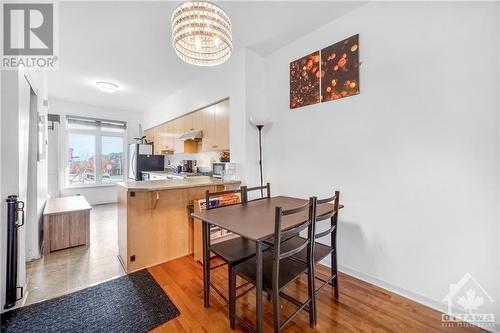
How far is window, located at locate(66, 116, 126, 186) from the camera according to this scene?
18.0 ft

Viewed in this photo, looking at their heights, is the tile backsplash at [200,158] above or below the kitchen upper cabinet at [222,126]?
below

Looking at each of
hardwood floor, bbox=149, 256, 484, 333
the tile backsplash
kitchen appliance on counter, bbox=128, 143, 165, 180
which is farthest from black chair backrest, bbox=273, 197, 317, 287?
kitchen appliance on counter, bbox=128, 143, 165, 180

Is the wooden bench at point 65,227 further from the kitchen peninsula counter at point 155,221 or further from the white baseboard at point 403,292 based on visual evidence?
the white baseboard at point 403,292

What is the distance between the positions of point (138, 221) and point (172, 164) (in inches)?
149

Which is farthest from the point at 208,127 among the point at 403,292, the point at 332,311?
the point at 403,292

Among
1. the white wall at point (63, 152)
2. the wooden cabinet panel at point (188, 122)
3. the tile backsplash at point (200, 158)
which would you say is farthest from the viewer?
the white wall at point (63, 152)

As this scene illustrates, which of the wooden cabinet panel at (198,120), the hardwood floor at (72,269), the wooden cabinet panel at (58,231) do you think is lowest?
the hardwood floor at (72,269)

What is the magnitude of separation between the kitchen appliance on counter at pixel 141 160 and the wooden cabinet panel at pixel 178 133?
1324 millimetres

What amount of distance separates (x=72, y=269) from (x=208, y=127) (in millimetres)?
2583

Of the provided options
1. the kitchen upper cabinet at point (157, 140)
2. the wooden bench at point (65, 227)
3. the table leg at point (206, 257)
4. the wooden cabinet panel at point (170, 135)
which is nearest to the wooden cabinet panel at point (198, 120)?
the wooden cabinet panel at point (170, 135)

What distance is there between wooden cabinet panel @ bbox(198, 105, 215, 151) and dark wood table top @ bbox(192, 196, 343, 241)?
6.23 feet

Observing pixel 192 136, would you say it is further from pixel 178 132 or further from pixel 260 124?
pixel 260 124

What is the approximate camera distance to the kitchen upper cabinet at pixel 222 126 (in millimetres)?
3305

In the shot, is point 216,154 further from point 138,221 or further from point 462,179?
point 462,179
